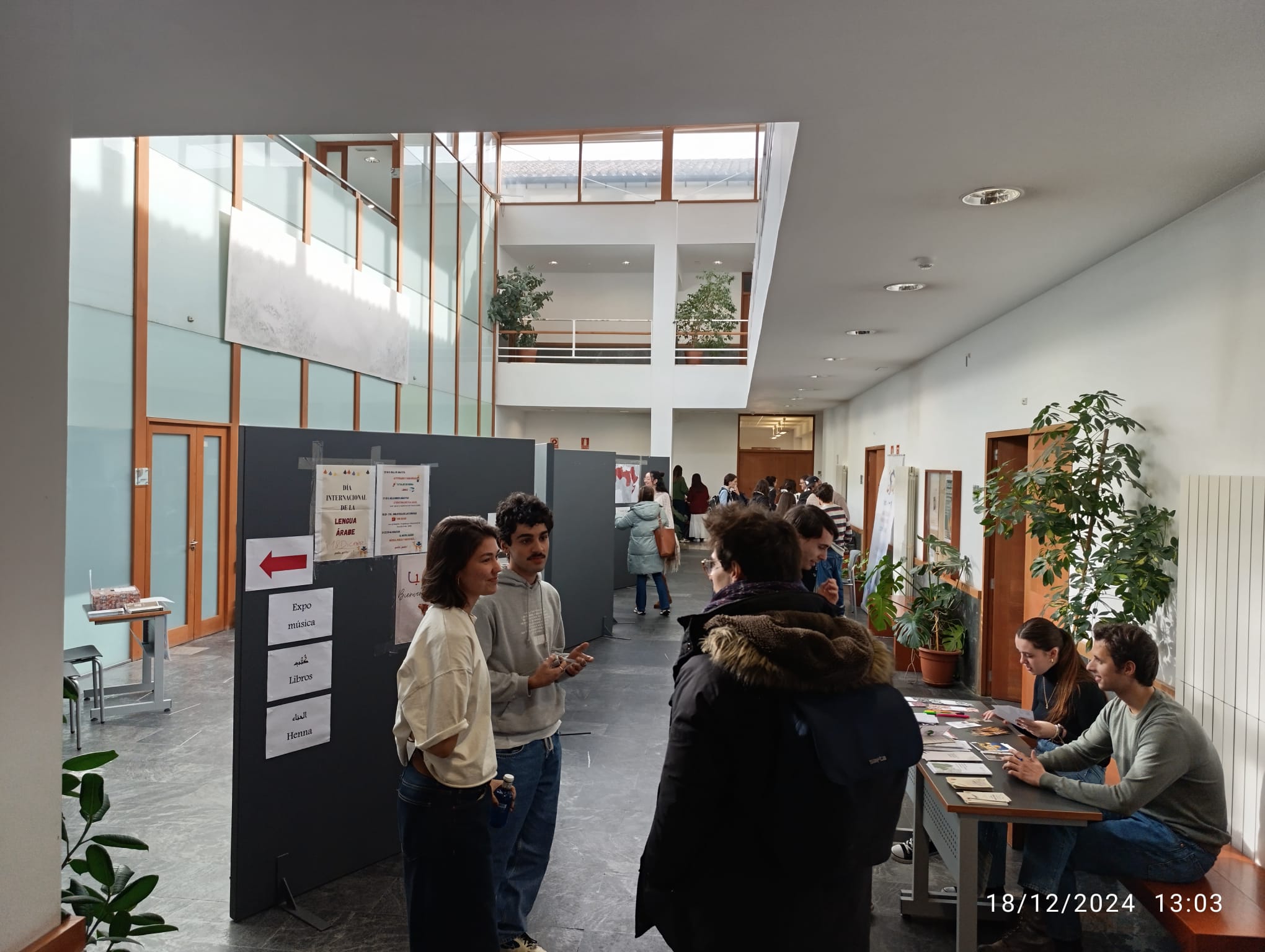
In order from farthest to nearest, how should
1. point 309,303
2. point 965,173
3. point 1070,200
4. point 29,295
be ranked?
point 309,303
point 1070,200
point 965,173
point 29,295

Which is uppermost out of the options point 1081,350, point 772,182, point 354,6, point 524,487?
point 772,182

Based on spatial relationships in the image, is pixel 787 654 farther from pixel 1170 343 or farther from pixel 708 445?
pixel 708 445

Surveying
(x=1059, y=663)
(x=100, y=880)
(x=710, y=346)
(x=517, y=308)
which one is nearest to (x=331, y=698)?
(x=100, y=880)

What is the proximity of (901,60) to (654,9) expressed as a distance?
2.42 feet

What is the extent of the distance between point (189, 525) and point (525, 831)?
6844 millimetres

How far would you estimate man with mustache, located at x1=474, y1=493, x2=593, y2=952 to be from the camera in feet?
8.89

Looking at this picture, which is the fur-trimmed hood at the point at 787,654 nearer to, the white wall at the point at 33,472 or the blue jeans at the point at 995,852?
the white wall at the point at 33,472

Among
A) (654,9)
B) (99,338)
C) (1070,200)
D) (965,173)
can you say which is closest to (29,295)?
(654,9)

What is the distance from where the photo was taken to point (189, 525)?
8.24m

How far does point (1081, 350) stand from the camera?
4809 mm

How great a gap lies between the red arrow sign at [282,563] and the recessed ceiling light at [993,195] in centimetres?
314

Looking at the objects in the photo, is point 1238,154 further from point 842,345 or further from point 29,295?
point 842,345

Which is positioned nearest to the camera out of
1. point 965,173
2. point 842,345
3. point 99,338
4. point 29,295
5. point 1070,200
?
point 29,295

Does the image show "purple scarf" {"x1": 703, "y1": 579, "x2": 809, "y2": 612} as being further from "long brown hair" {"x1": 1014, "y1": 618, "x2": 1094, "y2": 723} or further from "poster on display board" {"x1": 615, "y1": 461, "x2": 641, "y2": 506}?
"poster on display board" {"x1": 615, "y1": 461, "x2": 641, "y2": 506}
